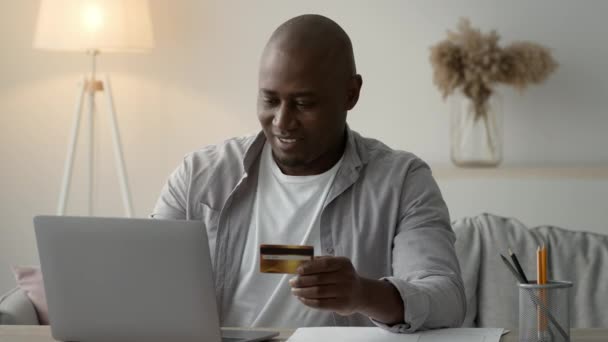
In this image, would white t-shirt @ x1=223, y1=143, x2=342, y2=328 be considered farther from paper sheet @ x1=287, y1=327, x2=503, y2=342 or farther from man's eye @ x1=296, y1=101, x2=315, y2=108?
paper sheet @ x1=287, y1=327, x2=503, y2=342

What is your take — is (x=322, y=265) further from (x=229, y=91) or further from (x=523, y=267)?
(x=229, y=91)

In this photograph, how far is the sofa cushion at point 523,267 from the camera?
241 centimetres

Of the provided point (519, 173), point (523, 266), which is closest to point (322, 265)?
point (523, 266)

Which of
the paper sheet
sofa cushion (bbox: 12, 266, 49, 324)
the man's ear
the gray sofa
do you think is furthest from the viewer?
the gray sofa

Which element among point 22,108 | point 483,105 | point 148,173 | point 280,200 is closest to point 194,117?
point 148,173

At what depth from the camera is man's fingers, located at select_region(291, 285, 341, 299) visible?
1369mm

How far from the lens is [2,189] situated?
3.59 meters

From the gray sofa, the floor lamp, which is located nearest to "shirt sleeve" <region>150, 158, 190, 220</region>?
the gray sofa

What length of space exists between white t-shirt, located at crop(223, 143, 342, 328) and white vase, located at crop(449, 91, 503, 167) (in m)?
1.33

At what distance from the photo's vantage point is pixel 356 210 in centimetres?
188

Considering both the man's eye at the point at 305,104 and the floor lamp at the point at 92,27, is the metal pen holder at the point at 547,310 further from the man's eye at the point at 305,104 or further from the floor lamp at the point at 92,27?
the floor lamp at the point at 92,27

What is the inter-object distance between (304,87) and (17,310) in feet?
2.88

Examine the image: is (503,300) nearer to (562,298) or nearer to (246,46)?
(562,298)

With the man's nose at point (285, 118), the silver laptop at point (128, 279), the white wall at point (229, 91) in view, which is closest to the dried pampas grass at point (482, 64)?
the white wall at point (229, 91)
